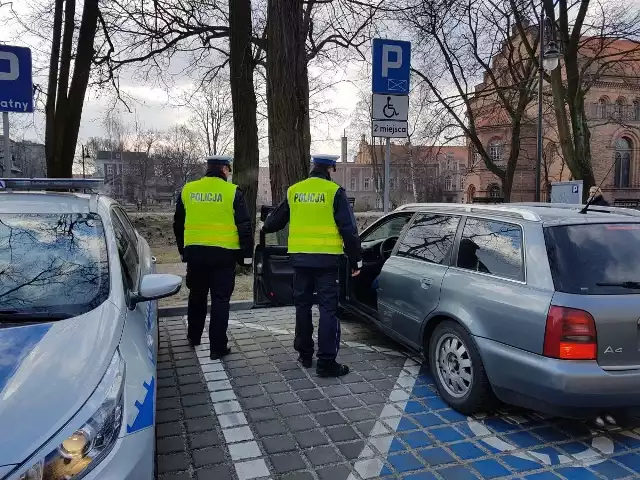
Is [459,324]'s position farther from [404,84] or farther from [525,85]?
[525,85]

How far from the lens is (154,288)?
9.93 ft

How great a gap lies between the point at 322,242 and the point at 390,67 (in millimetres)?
2712

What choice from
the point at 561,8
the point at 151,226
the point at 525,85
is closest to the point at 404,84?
the point at 561,8

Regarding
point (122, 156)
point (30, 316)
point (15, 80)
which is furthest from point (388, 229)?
point (122, 156)

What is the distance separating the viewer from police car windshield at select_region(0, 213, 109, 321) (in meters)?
2.65

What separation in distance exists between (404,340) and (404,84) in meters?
3.15

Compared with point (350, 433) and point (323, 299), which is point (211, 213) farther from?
point (350, 433)

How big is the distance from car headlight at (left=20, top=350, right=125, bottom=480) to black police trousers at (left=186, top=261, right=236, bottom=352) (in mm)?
2751

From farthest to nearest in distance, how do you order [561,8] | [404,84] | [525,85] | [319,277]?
[525,85]
[561,8]
[404,84]
[319,277]

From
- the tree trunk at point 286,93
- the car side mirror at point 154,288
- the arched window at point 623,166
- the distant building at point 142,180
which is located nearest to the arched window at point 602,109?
the arched window at point 623,166

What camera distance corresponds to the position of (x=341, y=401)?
13.7 feet

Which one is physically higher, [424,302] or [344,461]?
[424,302]

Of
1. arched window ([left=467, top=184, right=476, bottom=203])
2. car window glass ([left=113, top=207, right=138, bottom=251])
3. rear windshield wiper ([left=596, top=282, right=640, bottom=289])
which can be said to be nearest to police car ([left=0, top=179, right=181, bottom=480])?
car window glass ([left=113, top=207, right=138, bottom=251])

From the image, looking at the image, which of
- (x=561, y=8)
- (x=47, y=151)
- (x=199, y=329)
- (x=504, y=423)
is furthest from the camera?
(x=561, y=8)
